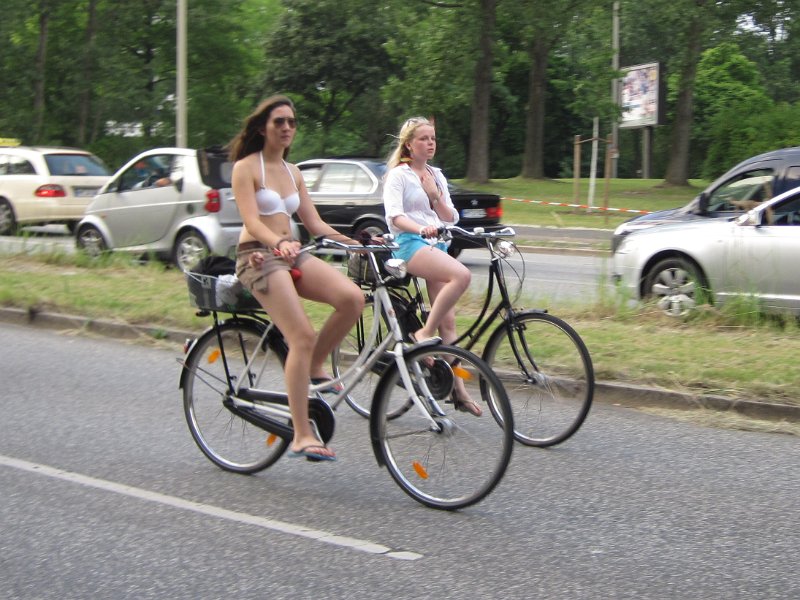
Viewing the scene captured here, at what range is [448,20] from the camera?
36.9 m

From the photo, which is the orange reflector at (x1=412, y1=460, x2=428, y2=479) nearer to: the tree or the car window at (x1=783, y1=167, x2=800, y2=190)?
the car window at (x1=783, y1=167, x2=800, y2=190)

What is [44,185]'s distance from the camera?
22062 mm

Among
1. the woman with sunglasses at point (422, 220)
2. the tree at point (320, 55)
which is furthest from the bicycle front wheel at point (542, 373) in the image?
the tree at point (320, 55)

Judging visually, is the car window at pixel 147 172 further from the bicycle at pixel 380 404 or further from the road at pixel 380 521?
the bicycle at pixel 380 404

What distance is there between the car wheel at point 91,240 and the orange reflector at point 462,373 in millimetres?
11035

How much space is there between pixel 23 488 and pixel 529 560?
102 inches

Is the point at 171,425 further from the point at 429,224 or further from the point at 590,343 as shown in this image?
the point at 590,343

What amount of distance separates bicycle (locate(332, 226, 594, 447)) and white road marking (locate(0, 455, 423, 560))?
51.2 inches

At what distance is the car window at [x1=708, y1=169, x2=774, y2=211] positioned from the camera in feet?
42.6

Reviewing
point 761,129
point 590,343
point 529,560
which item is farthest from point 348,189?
point 761,129

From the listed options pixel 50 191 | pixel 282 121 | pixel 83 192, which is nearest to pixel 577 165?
pixel 83 192

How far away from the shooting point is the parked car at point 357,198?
55.5ft

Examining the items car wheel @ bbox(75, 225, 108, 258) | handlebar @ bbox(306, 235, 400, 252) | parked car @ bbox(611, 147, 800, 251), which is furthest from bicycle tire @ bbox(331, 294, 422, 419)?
car wheel @ bbox(75, 225, 108, 258)

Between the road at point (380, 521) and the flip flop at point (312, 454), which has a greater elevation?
the flip flop at point (312, 454)
